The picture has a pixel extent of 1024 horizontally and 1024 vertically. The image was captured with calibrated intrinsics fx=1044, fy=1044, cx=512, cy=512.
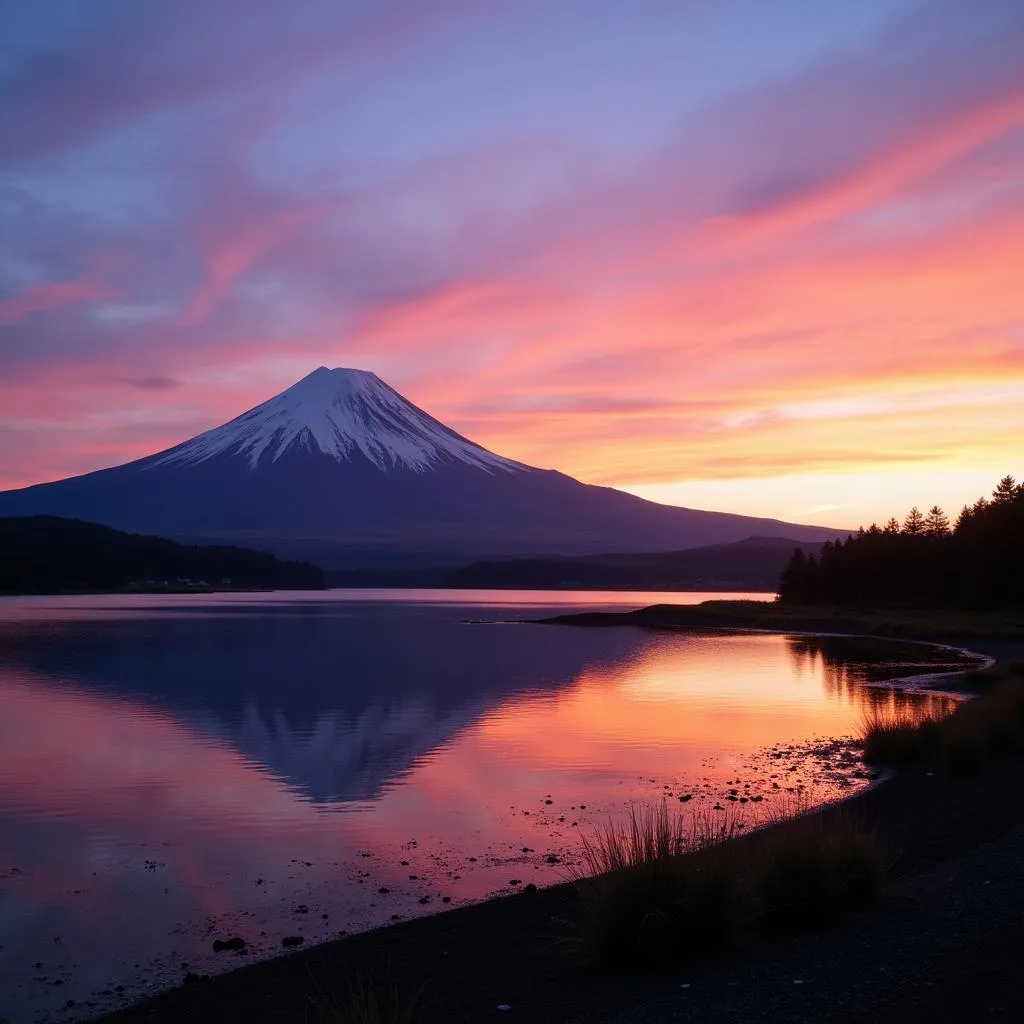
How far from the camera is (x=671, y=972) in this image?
704cm

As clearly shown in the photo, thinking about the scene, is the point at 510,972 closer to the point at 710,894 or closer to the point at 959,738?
the point at 710,894

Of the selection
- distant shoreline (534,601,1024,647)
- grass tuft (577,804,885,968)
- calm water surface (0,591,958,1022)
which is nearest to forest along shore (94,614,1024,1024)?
grass tuft (577,804,885,968)

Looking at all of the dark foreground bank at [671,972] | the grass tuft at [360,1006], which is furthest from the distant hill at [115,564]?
the grass tuft at [360,1006]

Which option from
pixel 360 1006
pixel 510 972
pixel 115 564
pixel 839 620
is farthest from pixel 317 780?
pixel 115 564

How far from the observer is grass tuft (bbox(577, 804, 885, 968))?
24.0 ft

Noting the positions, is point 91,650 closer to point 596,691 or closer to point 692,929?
point 596,691

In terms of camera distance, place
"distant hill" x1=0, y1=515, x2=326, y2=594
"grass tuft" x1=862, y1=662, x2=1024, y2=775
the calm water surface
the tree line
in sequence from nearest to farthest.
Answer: the calm water surface
"grass tuft" x1=862, y1=662, x2=1024, y2=775
the tree line
"distant hill" x1=0, y1=515, x2=326, y2=594

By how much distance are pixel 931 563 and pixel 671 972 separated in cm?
6152

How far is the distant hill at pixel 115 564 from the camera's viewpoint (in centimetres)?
13954

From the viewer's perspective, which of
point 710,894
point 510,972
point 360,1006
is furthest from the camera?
point 510,972

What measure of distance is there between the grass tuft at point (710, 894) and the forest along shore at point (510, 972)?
17 centimetres

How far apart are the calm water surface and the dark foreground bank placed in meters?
0.76

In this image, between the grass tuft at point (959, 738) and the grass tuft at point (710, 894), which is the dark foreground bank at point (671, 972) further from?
the grass tuft at point (959, 738)

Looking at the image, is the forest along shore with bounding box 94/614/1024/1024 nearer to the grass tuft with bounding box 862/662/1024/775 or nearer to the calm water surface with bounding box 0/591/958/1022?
the calm water surface with bounding box 0/591/958/1022
